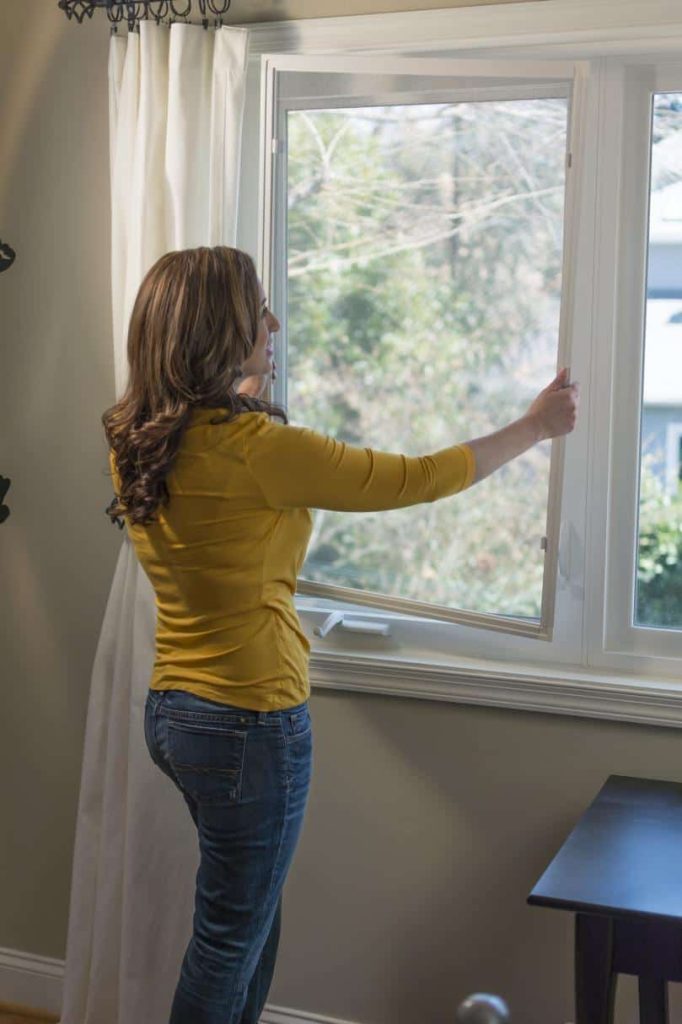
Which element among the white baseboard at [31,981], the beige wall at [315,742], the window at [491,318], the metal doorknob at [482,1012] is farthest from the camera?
the white baseboard at [31,981]

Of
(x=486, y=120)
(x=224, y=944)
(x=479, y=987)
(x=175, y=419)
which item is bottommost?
(x=479, y=987)

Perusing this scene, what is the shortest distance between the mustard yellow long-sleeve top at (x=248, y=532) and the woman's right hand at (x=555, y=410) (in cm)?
16

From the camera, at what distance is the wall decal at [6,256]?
2.60 metres

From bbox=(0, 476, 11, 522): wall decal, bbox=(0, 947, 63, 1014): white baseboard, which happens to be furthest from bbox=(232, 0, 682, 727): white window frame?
bbox=(0, 947, 63, 1014): white baseboard

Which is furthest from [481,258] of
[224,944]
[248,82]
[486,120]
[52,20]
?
[224,944]

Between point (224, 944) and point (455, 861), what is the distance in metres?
0.63

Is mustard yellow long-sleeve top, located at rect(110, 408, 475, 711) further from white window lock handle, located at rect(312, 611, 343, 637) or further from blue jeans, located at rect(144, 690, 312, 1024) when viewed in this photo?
white window lock handle, located at rect(312, 611, 343, 637)

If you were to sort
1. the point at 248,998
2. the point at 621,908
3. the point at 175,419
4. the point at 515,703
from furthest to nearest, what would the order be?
the point at 515,703
the point at 248,998
the point at 175,419
the point at 621,908

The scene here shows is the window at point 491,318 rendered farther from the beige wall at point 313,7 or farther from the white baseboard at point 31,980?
the white baseboard at point 31,980

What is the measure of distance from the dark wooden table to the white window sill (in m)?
0.41

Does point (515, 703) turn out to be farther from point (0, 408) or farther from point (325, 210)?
point (0, 408)

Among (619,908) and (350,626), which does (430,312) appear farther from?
(619,908)

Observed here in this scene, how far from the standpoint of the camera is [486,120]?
90.2 inches

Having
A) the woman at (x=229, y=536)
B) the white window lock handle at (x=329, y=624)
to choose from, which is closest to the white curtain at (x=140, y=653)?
the white window lock handle at (x=329, y=624)
